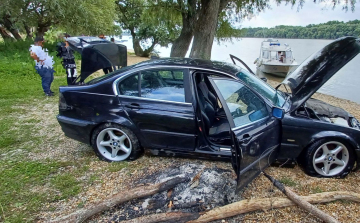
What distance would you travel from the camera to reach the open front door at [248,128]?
8.89 ft

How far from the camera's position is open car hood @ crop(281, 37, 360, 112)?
340 centimetres

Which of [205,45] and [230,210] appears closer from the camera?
[230,210]

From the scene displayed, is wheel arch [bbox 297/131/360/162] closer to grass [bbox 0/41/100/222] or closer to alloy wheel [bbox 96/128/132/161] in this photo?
alloy wheel [bbox 96/128/132/161]

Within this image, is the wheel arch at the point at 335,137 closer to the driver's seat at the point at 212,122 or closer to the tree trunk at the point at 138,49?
the driver's seat at the point at 212,122

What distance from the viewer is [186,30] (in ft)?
41.4

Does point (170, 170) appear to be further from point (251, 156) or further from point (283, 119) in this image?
point (283, 119)

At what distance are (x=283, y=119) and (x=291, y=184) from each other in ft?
2.73

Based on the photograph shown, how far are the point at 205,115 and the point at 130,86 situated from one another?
119 cm

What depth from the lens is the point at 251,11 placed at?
42.9 feet

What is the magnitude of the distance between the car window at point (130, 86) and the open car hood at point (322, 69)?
7.07ft

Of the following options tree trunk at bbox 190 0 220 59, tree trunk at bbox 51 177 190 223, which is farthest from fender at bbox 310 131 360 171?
tree trunk at bbox 190 0 220 59

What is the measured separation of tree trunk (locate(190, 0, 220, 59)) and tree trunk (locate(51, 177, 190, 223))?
814cm

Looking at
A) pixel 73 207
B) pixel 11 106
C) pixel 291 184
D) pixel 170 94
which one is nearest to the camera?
pixel 73 207

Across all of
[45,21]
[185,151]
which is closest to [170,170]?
[185,151]
